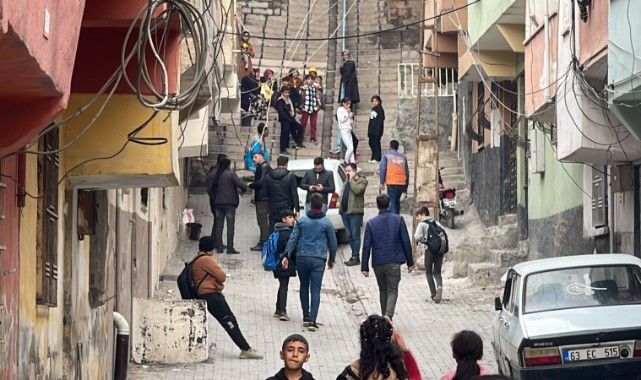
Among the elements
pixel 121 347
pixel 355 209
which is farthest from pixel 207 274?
pixel 355 209

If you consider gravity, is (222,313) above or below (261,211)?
below

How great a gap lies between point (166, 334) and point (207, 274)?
2.67 ft

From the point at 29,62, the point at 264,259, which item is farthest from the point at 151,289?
the point at 29,62

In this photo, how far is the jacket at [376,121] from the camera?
3225 centimetres

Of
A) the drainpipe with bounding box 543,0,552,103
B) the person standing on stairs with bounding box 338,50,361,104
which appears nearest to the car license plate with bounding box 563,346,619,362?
the drainpipe with bounding box 543,0,552,103

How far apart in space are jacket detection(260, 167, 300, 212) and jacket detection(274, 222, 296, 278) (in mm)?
5724

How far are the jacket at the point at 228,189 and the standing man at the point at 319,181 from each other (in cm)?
112

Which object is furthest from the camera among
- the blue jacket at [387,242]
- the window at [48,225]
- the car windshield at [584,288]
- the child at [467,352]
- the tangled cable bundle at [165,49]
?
the blue jacket at [387,242]

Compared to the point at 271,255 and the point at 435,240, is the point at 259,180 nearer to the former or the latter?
the point at 435,240

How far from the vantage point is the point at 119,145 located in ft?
35.8

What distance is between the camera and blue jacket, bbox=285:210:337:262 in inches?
719

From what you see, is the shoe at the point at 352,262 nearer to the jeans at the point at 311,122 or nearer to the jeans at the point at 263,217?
the jeans at the point at 263,217

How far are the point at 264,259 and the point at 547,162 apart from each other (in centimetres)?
583

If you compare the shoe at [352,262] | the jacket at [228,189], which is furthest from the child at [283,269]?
the jacket at [228,189]
